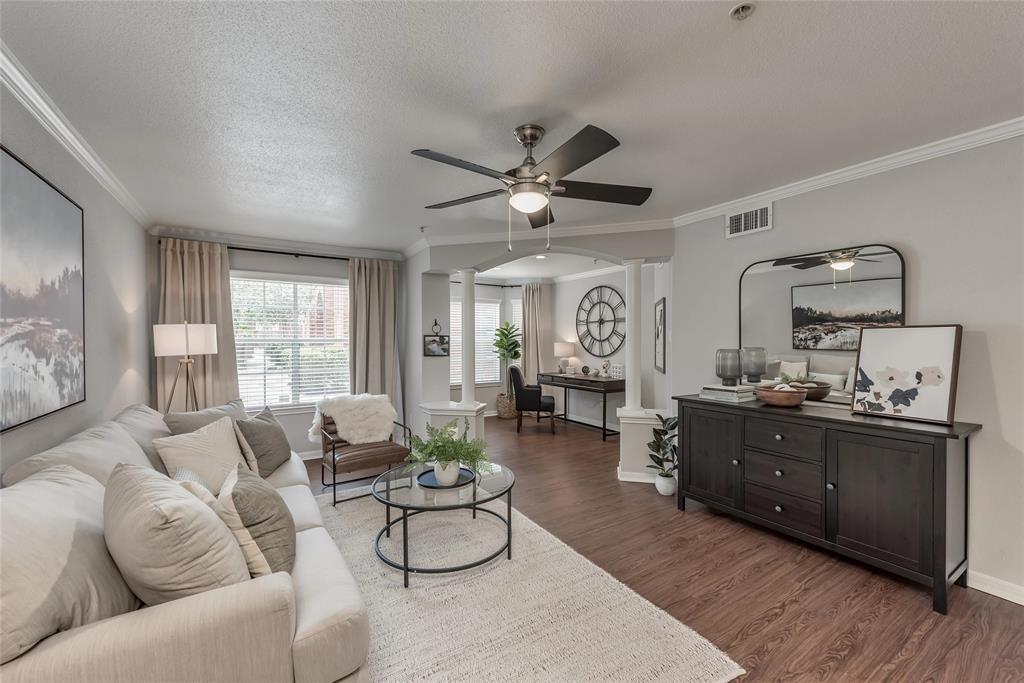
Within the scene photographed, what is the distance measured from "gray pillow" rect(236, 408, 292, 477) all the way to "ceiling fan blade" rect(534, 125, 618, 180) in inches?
97.5

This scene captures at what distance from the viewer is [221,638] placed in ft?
3.97

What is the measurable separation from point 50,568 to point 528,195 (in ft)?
6.76

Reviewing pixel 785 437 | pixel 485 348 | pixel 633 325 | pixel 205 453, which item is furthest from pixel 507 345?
pixel 205 453

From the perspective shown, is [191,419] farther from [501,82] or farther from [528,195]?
[501,82]

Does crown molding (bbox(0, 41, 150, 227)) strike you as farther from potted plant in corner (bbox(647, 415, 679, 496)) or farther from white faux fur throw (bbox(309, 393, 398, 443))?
potted plant in corner (bbox(647, 415, 679, 496))

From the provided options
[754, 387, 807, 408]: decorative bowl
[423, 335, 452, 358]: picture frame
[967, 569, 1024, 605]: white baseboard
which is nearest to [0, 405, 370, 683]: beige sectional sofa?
[754, 387, 807, 408]: decorative bowl

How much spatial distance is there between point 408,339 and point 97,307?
3.08m

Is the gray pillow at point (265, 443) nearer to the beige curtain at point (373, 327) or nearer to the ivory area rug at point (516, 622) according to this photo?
the ivory area rug at point (516, 622)

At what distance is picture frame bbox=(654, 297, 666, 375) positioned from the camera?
5.34 metres

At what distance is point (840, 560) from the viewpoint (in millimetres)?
2711

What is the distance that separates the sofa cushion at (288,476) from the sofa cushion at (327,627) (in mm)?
1246

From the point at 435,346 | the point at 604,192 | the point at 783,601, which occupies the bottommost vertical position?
the point at 783,601

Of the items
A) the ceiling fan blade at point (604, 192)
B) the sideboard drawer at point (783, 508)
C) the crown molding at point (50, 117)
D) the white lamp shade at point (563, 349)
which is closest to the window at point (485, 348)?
the white lamp shade at point (563, 349)

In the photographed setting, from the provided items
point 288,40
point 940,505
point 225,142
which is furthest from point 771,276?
point 225,142
